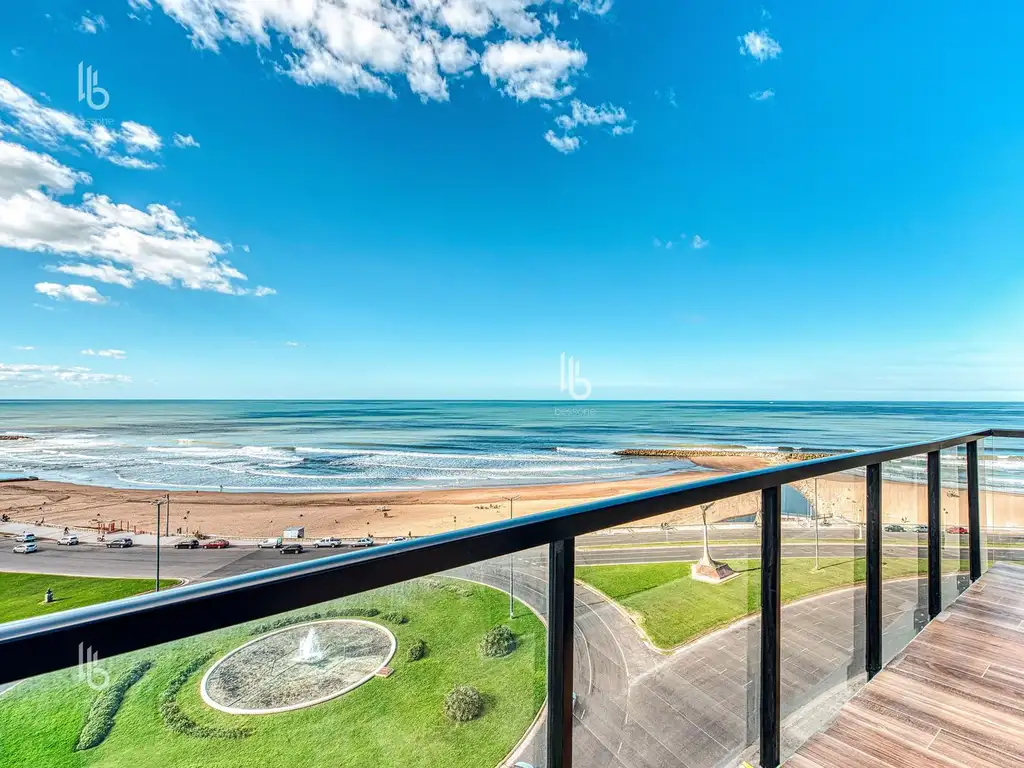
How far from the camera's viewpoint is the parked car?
33.0 feet

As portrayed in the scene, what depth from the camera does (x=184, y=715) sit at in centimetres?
61

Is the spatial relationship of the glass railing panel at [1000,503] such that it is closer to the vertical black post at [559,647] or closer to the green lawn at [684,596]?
the green lawn at [684,596]

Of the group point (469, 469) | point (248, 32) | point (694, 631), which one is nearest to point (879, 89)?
point (694, 631)

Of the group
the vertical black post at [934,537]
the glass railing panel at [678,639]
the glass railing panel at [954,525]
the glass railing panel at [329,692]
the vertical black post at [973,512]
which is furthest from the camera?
the vertical black post at [973,512]

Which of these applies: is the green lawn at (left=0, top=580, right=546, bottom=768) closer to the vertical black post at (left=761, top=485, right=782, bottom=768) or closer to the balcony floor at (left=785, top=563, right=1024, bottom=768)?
the vertical black post at (left=761, top=485, right=782, bottom=768)

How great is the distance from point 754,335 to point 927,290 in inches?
407

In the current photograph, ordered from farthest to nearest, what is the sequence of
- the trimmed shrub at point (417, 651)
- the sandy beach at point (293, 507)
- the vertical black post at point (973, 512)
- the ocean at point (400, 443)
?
the ocean at point (400, 443)
the sandy beach at point (293, 507)
the vertical black post at point (973, 512)
the trimmed shrub at point (417, 651)

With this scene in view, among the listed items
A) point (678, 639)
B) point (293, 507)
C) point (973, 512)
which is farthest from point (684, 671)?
point (293, 507)

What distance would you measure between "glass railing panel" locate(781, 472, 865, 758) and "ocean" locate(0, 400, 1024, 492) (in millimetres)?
14971

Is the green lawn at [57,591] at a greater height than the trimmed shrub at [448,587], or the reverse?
the trimmed shrub at [448,587]

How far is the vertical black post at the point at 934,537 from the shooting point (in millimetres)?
2236

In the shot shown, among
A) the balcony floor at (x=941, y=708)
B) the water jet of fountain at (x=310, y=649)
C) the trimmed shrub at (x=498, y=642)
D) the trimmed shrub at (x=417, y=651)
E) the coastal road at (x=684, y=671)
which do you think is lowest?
the balcony floor at (x=941, y=708)

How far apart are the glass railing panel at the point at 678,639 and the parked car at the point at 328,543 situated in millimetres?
9914

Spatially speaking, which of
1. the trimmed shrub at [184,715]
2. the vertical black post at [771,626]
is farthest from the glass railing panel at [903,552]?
the trimmed shrub at [184,715]
